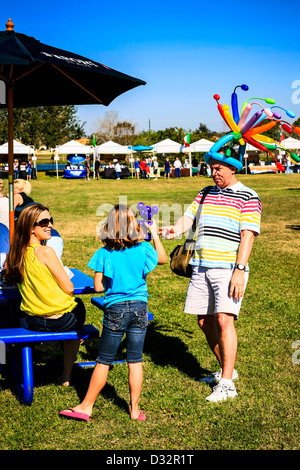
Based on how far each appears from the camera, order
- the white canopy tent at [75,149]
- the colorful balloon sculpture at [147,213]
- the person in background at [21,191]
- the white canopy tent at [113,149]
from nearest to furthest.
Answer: the colorful balloon sculpture at [147,213] < the person in background at [21,191] < the white canopy tent at [113,149] < the white canopy tent at [75,149]

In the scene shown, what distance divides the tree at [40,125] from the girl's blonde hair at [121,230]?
52.0 metres

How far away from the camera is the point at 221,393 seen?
12.0ft

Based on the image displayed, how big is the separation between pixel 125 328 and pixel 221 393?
36.5 inches

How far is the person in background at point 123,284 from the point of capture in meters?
3.26

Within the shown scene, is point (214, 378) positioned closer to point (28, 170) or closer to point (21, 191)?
point (21, 191)

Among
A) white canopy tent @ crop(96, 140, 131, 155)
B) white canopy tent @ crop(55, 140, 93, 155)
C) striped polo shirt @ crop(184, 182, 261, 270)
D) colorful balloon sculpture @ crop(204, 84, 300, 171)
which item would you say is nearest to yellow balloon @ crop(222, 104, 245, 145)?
colorful balloon sculpture @ crop(204, 84, 300, 171)

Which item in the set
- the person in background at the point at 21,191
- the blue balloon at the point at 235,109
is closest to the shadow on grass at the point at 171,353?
the blue balloon at the point at 235,109

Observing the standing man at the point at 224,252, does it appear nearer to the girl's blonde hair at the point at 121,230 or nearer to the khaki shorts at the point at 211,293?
the khaki shorts at the point at 211,293

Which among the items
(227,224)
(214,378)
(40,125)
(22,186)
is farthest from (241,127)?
(40,125)

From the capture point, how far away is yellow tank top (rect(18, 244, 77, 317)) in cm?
360

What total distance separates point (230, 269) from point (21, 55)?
84.0 inches

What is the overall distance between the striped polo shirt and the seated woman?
104cm
